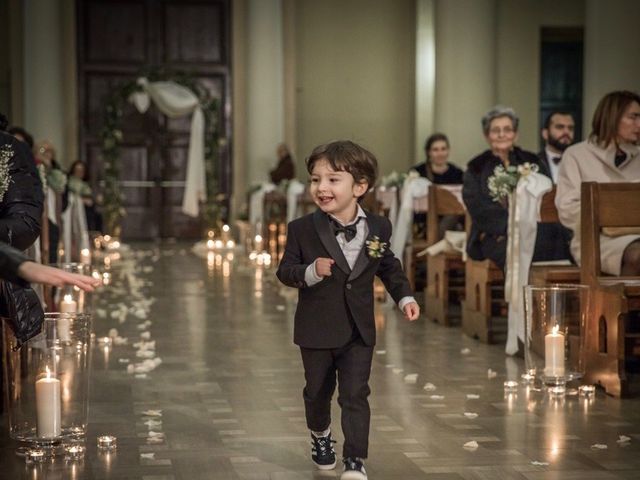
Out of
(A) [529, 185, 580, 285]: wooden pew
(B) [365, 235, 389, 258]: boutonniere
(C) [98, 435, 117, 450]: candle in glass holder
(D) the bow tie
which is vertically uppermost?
(D) the bow tie

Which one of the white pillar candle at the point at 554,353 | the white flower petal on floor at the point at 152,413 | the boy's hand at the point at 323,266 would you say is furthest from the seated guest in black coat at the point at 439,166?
the boy's hand at the point at 323,266

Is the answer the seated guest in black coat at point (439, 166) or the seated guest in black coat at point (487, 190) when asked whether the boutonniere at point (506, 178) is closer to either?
the seated guest in black coat at point (487, 190)

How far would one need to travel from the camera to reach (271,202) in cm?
1800

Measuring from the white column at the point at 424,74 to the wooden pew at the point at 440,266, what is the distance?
11.7 meters

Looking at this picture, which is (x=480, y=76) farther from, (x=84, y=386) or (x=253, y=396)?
(x=84, y=386)

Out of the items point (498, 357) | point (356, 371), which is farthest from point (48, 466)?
point (498, 357)

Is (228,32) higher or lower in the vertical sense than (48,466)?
higher

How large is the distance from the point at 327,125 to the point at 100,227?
4637 mm

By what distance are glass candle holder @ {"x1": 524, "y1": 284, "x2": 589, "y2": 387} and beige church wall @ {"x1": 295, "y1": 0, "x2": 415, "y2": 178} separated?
15627 mm

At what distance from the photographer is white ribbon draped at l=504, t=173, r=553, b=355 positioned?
7609mm

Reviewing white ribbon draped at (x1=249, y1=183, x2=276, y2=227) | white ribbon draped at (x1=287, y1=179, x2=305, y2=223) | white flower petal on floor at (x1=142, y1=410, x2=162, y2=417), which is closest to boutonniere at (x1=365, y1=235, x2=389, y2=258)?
white flower petal on floor at (x1=142, y1=410, x2=162, y2=417)

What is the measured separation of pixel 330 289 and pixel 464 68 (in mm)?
12245

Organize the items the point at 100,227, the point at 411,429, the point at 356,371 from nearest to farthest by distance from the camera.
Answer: the point at 356,371, the point at 411,429, the point at 100,227

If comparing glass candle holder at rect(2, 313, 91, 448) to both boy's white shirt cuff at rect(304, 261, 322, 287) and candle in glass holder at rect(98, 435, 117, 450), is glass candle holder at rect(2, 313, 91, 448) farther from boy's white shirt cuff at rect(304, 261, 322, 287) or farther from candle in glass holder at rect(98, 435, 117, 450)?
boy's white shirt cuff at rect(304, 261, 322, 287)
